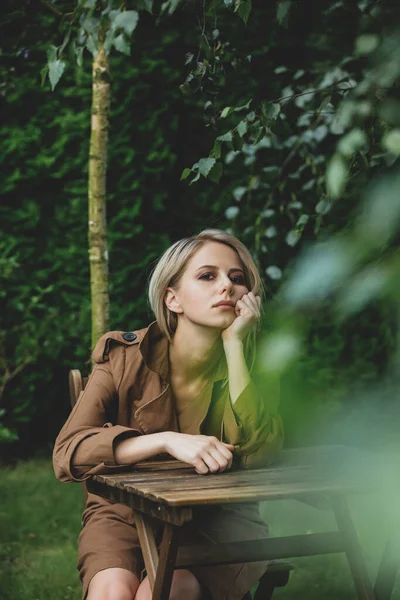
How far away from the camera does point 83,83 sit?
587 cm

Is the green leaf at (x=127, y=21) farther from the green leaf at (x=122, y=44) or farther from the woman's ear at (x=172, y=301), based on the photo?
the woman's ear at (x=172, y=301)

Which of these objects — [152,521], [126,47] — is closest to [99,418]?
[152,521]

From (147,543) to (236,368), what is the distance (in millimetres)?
590

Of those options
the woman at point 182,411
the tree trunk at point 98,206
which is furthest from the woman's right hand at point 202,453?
the tree trunk at point 98,206

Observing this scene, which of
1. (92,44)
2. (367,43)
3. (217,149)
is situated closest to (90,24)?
(92,44)

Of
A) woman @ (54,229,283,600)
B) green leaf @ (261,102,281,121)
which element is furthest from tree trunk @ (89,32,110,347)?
green leaf @ (261,102,281,121)

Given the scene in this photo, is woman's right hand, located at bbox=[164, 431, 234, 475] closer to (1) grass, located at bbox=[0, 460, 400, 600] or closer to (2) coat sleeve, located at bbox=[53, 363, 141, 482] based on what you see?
(2) coat sleeve, located at bbox=[53, 363, 141, 482]

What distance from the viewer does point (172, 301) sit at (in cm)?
252

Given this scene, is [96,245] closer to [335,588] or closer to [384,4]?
[335,588]

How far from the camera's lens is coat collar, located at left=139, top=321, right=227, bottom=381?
2480 mm

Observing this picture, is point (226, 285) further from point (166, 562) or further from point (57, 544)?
point (57, 544)

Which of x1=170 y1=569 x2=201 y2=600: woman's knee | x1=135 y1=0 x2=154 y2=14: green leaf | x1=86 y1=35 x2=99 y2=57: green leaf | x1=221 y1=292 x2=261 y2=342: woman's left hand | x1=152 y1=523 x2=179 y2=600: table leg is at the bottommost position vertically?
x1=170 y1=569 x2=201 y2=600: woman's knee

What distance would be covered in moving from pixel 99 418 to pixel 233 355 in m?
0.40

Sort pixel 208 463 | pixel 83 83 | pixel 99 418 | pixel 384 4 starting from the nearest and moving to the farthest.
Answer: pixel 384 4, pixel 208 463, pixel 99 418, pixel 83 83
